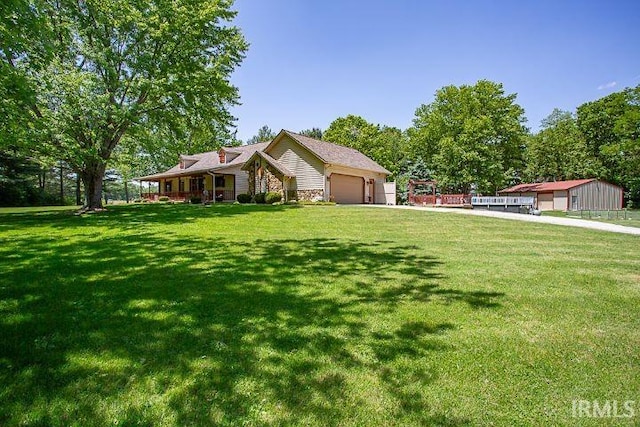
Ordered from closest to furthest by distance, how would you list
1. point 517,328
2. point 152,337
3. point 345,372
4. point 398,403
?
point 398,403 < point 345,372 < point 152,337 < point 517,328

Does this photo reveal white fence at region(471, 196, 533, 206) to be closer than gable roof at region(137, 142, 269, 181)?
Yes

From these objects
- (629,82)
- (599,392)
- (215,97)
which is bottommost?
(599,392)

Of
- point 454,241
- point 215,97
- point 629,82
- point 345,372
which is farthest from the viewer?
point 629,82

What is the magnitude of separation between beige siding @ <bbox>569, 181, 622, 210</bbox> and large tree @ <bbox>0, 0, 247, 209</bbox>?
121 ft

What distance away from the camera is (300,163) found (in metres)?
26.5

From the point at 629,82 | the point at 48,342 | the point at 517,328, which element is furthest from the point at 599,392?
the point at 629,82

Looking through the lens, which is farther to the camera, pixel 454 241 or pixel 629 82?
pixel 629 82

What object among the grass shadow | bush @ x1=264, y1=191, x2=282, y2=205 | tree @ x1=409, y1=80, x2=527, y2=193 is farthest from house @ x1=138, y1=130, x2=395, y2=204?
the grass shadow

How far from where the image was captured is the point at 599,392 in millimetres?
2760

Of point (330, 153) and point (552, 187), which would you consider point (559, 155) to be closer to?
point (552, 187)

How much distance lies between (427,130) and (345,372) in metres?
40.7

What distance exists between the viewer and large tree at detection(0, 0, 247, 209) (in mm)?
15133

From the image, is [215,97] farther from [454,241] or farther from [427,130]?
[427,130]

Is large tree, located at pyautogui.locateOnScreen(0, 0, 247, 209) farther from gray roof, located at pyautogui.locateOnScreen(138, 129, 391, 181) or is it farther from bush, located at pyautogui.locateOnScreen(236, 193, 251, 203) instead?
bush, located at pyautogui.locateOnScreen(236, 193, 251, 203)
